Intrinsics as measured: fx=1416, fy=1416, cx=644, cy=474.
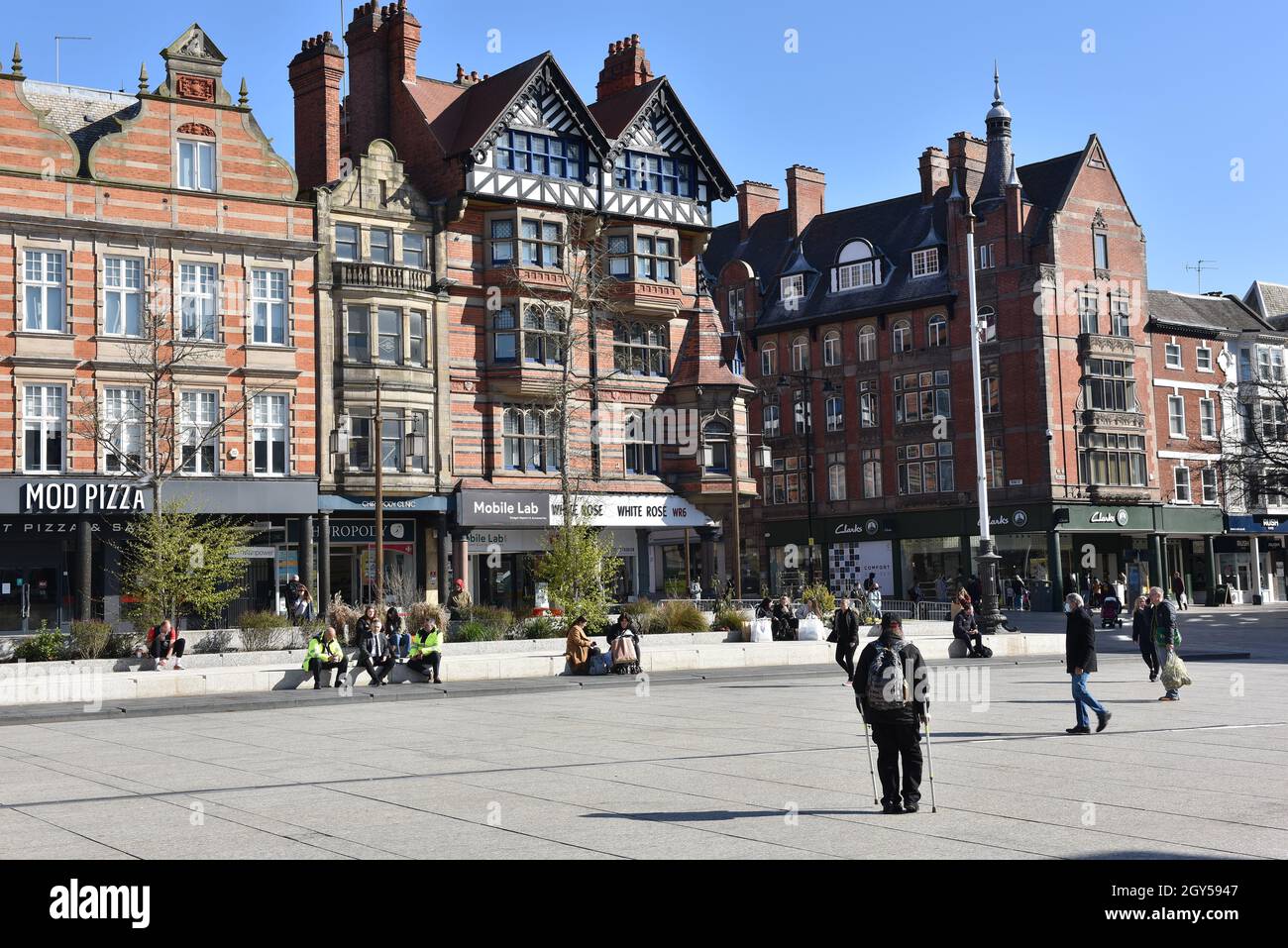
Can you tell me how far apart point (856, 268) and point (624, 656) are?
40.5 meters

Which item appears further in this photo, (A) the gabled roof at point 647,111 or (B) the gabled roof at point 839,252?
(B) the gabled roof at point 839,252

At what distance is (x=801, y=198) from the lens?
2778 inches

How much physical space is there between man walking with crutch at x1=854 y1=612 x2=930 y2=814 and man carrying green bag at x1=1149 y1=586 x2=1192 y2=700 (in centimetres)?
1029

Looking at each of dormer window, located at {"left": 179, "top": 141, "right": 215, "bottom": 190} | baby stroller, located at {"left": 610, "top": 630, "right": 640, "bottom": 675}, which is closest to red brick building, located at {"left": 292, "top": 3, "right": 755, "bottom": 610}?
dormer window, located at {"left": 179, "top": 141, "right": 215, "bottom": 190}

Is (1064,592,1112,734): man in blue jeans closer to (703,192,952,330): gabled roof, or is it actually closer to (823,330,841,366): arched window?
(703,192,952,330): gabled roof

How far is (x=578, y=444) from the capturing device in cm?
4844

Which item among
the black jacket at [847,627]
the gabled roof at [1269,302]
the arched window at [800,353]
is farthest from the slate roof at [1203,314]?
the black jacket at [847,627]

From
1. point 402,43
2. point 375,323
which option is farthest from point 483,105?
point 375,323

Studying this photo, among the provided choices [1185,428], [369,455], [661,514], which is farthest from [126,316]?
[1185,428]

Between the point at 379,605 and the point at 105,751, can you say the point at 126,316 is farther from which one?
the point at 105,751

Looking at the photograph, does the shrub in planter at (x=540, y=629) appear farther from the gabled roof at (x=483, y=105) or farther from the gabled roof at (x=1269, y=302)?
the gabled roof at (x=1269, y=302)

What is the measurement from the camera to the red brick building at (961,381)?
58562 mm

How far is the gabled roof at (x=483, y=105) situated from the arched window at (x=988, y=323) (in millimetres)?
20165

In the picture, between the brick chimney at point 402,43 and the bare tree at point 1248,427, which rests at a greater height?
the brick chimney at point 402,43
